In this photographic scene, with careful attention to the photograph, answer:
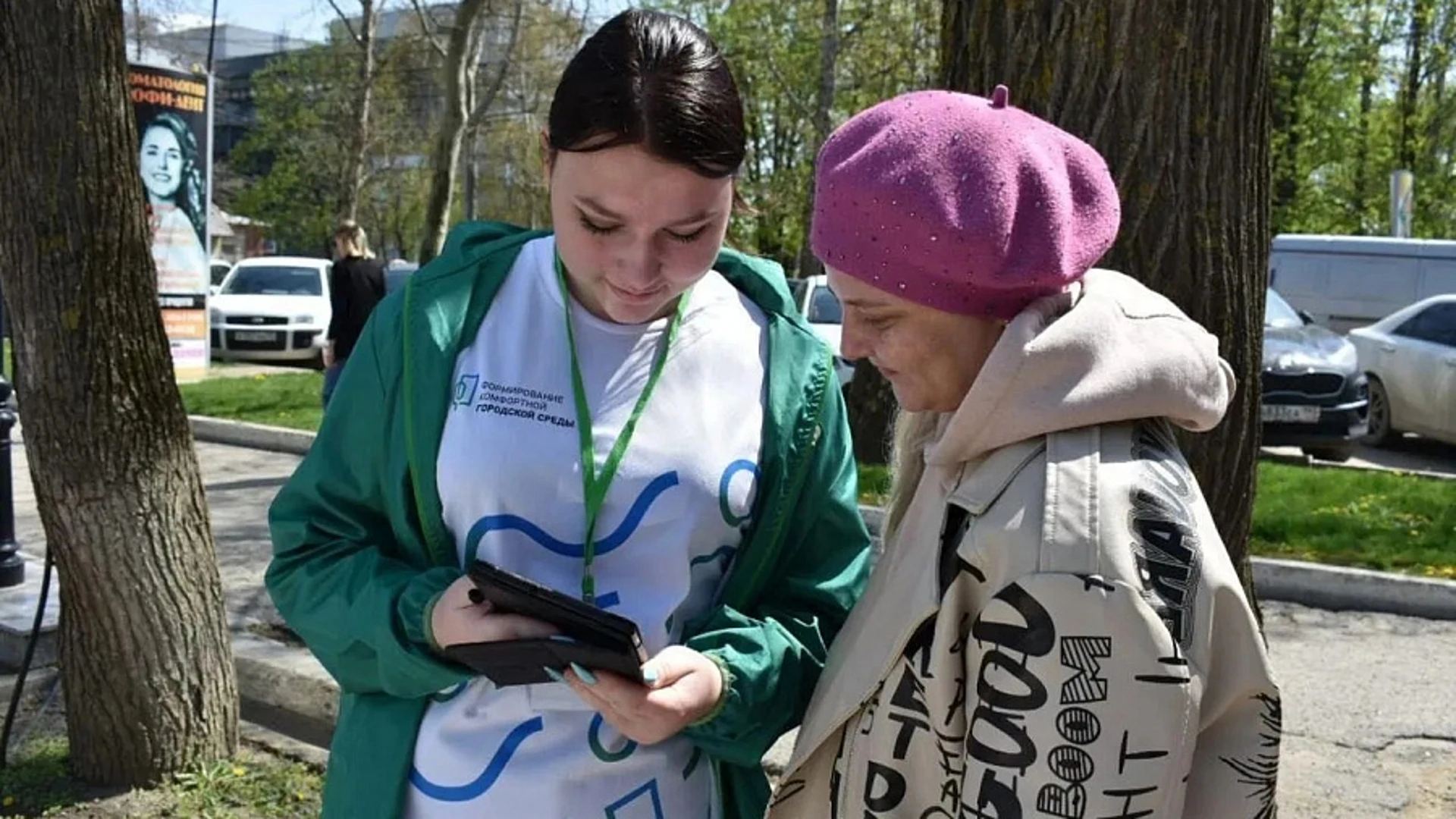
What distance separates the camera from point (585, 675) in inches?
58.4

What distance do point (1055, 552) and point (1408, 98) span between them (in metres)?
31.3

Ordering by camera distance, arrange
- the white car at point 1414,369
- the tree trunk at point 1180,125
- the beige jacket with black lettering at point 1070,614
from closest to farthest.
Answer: the beige jacket with black lettering at point 1070,614, the tree trunk at point 1180,125, the white car at point 1414,369

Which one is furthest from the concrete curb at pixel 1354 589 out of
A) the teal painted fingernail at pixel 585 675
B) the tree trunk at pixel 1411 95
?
the tree trunk at pixel 1411 95

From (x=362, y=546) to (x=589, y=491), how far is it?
318 mm

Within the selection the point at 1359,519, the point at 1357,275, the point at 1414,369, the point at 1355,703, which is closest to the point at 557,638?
the point at 1355,703

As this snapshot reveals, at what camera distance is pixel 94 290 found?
3.98 metres

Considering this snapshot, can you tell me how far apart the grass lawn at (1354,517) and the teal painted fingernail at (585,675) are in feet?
17.7

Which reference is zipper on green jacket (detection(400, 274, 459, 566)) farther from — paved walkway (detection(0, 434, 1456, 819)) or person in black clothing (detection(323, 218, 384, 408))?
person in black clothing (detection(323, 218, 384, 408))

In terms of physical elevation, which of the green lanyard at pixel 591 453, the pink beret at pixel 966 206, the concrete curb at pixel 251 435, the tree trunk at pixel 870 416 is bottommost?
the concrete curb at pixel 251 435

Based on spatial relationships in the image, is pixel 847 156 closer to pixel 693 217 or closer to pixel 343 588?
pixel 693 217

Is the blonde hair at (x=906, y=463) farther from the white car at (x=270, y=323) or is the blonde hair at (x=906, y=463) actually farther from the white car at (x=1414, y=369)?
the white car at (x=270, y=323)

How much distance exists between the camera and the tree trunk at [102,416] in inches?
154

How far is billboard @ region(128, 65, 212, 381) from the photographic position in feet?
53.5

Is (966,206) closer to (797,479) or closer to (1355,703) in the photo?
(797,479)
